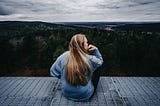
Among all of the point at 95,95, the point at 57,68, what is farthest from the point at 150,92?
the point at 57,68

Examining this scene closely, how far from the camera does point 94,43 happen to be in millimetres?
5074

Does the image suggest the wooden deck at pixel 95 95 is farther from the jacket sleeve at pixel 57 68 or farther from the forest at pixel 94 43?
the forest at pixel 94 43

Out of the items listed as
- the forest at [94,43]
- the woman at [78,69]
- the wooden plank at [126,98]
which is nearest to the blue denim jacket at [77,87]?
the woman at [78,69]

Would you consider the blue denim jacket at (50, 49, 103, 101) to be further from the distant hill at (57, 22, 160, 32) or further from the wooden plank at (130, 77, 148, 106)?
the distant hill at (57, 22, 160, 32)

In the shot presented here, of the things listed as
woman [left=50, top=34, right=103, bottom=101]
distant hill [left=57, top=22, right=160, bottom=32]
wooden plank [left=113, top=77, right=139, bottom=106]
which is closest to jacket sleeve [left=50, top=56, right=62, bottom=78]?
woman [left=50, top=34, right=103, bottom=101]

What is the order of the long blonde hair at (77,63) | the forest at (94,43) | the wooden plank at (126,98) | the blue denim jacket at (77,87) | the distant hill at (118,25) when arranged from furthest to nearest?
the forest at (94,43) < the distant hill at (118,25) < the wooden plank at (126,98) < the blue denim jacket at (77,87) < the long blonde hair at (77,63)

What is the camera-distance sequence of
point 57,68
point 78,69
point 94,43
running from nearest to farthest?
point 78,69 < point 57,68 < point 94,43

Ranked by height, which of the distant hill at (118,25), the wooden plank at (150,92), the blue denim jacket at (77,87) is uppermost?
the distant hill at (118,25)

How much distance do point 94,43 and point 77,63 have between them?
284 cm

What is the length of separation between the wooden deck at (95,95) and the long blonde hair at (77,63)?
1.40 feet

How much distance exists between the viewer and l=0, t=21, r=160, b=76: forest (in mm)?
4945

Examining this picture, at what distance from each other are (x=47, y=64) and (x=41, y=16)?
1349 mm

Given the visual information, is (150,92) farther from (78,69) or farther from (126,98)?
(78,69)

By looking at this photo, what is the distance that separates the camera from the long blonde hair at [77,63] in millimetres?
2293
